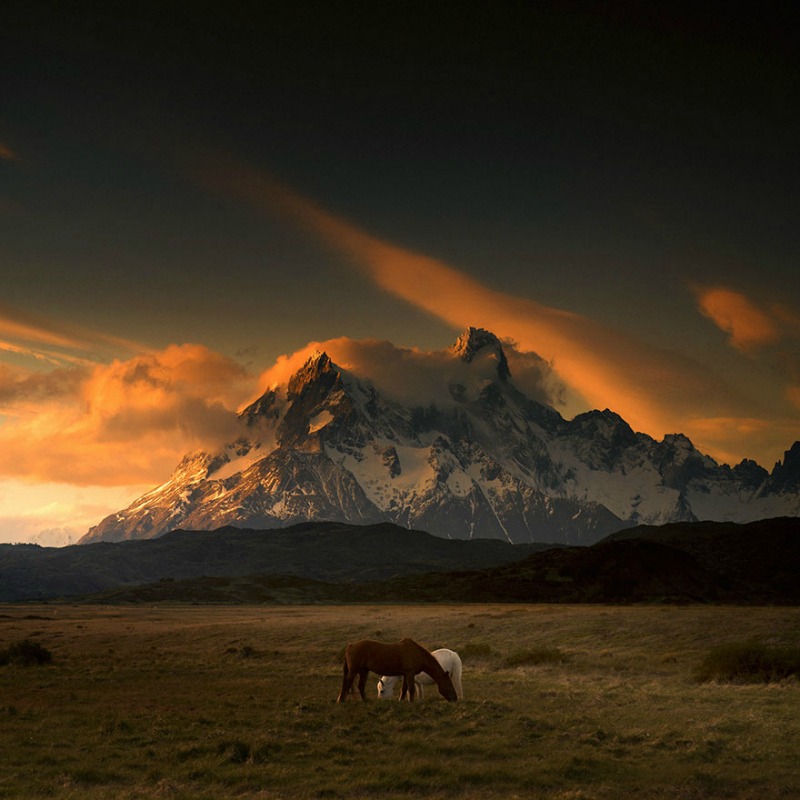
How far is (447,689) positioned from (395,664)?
2.13 meters

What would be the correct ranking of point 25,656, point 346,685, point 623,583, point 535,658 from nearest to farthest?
point 346,685 → point 535,658 → point 25,656 → point 623,583

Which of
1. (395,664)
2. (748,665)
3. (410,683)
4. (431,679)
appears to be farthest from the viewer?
(748,665)

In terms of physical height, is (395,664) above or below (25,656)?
above

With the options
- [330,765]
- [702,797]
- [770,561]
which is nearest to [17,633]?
[330,765]

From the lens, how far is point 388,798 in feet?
51.8

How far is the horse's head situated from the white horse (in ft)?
2.35

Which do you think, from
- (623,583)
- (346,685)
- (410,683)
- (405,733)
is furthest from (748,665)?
(623,583)

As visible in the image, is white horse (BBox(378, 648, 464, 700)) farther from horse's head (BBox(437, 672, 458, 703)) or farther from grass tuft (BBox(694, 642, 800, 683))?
grass tuft (BBox(694, 642, 800, 683))

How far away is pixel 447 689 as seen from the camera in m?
26.5

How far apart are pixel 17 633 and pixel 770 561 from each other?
6542 inches

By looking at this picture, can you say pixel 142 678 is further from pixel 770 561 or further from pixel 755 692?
pixel 770 561

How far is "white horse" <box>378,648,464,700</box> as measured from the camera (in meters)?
27.2

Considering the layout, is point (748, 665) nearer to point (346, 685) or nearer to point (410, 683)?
point (410, 683)

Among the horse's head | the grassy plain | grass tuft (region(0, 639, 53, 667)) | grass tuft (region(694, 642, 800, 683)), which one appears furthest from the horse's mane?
grass tuft (region(0, 639, 53, 667))
